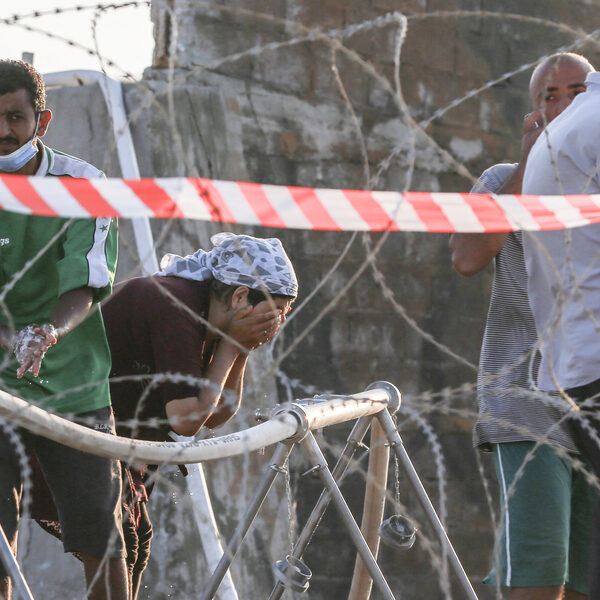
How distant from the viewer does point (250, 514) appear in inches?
101

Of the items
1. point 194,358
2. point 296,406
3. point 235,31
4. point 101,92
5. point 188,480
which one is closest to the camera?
point 296,406

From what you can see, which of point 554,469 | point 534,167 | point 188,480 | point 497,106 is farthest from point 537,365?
point 497,106

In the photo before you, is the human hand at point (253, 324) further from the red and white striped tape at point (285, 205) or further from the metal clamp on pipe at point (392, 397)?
the red and white striped tape at point (285, 205)

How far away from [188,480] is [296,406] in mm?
1574

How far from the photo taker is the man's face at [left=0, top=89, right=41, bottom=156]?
2584mm

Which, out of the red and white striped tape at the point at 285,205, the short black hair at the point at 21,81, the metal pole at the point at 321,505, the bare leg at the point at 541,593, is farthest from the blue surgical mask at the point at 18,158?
the bare leg at the point at 541,593

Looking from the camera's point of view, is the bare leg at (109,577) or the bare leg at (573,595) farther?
the bare leg at (573,595)

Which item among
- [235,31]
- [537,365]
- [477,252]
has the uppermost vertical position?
[235,31]

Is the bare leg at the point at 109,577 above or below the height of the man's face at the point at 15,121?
below

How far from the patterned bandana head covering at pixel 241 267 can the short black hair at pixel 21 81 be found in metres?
0.55

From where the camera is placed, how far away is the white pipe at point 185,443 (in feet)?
6.43

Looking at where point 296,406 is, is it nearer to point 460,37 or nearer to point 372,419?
point 372,419

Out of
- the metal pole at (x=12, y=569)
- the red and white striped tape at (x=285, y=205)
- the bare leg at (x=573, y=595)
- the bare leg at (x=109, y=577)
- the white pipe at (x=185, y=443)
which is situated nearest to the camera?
the white pipe at (x=185, y=443)

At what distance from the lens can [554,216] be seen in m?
2.45
